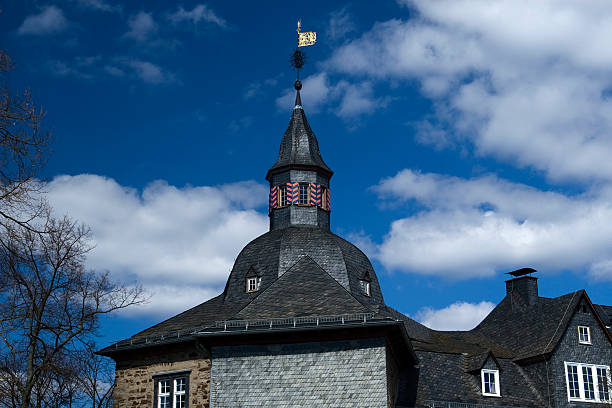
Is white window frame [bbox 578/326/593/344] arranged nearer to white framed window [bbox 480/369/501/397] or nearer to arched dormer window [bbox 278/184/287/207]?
white framed window [bbox 480/369/501/397]

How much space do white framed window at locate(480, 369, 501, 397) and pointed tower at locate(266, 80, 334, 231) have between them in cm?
905

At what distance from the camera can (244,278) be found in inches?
1151

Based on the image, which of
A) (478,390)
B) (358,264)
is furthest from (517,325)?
(358,264)

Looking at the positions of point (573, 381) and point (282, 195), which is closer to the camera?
point (573, 381)

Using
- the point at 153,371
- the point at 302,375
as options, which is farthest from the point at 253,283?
the point at 302,375

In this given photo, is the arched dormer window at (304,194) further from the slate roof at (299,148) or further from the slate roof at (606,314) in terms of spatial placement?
the slate roof at (606,314)

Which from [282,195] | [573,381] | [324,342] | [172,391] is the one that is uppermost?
[282,195]

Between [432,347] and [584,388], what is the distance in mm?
7059

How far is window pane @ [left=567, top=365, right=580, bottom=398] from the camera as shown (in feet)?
108

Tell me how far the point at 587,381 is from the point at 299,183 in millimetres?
15604

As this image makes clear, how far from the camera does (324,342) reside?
2278 cm

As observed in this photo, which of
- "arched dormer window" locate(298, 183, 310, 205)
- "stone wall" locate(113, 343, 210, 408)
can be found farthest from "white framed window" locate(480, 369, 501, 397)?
"stone wall" locate(113, 343, 210, 408)

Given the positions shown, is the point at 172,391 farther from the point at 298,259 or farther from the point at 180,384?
the point at 298,259

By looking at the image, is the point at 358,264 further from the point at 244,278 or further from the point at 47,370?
the point at 47,370
